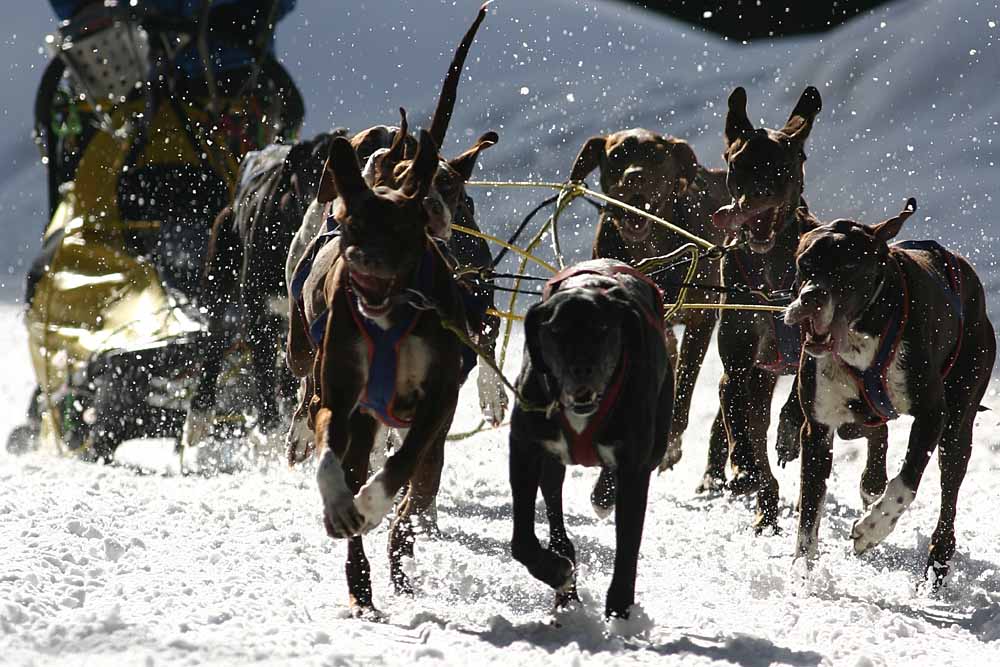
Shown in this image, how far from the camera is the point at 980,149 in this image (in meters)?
15.6

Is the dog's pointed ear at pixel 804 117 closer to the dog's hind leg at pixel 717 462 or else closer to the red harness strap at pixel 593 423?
the dog's hind leg at pixel 717 462

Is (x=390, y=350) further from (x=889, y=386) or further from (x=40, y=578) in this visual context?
(x=889, y=386)

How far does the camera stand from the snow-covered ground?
11.5ft

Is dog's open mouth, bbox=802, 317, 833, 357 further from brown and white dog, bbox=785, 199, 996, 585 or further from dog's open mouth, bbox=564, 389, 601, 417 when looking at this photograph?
dog's open mouth, bbox=564, 389, 601, 417

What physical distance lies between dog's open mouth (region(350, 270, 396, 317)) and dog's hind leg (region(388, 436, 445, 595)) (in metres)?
0.67

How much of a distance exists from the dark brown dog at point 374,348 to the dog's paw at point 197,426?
3438 mm

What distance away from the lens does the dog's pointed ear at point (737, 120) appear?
17.7 feet

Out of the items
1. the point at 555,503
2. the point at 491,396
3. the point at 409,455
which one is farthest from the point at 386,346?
the point at 491,396

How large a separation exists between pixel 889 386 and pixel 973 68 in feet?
45.2

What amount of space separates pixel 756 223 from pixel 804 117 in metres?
0.43

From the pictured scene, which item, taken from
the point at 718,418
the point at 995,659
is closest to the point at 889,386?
the point at 995,659

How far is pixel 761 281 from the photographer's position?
5.63 meters

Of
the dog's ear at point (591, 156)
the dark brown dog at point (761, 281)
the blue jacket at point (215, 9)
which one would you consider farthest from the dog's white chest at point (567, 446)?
the blue jacket at point (215, 9)

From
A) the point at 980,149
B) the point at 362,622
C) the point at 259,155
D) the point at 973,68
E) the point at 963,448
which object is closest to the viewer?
the point at 362,622
